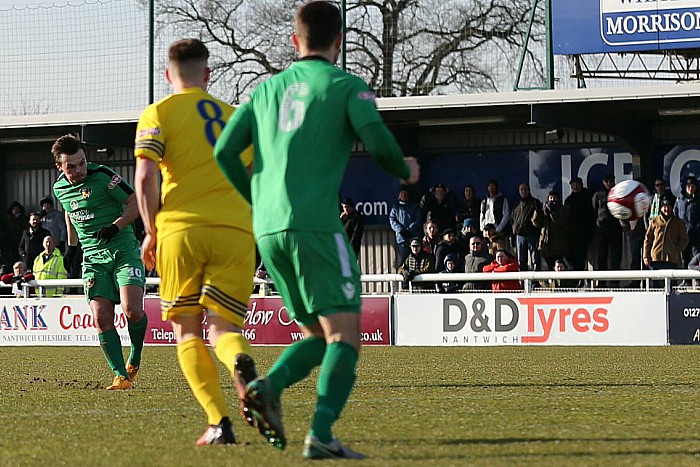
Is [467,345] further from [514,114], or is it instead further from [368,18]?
[368,18]

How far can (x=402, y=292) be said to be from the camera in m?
19.4

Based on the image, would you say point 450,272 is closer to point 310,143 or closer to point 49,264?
point 49,264

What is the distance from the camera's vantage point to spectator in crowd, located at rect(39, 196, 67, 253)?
24.3 m

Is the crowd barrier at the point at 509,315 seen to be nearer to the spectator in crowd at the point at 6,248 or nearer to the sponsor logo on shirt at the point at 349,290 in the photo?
the spectator in crowd at the point at 6,248

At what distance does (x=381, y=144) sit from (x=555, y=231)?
1528cm

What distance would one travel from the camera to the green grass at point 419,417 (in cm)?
562

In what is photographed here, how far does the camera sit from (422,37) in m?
22.1

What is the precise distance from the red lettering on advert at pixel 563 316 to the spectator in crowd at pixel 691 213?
2.54 metres

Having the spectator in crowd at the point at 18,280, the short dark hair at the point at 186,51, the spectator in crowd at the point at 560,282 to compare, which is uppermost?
the short dark hair at the point at 186,51

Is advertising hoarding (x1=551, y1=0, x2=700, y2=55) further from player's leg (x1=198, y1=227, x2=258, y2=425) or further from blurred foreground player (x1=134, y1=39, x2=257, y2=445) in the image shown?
player's leg (x1=198, y1=227, x2=258, y2=425)

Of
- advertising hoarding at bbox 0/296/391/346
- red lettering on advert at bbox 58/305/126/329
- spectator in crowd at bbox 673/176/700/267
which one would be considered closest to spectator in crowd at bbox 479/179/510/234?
spectator in crowd at bbox 673/176/700/267

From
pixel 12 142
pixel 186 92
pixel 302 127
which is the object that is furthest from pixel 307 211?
pixel 12 142

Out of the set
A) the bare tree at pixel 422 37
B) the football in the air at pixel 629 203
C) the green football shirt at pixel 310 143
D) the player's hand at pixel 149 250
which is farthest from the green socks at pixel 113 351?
the bare tree at pixel 422 37

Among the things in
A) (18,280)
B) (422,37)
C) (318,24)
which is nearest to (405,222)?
(422,37)
